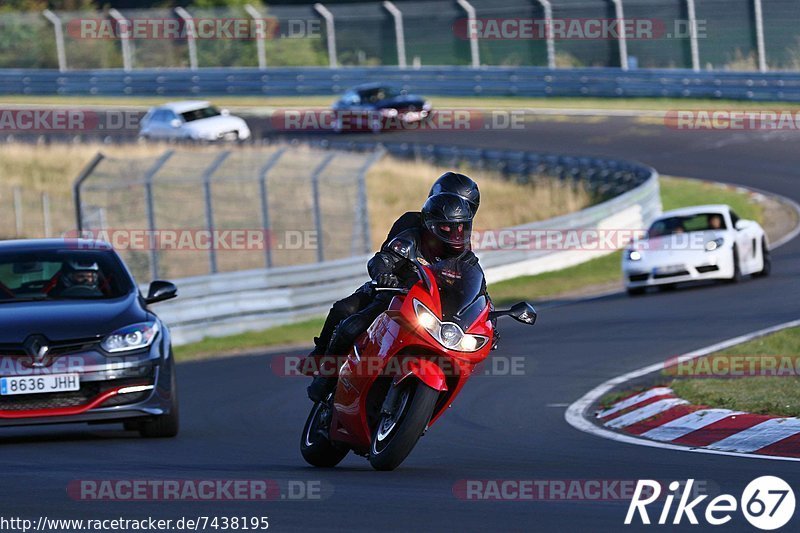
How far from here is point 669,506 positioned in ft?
20.7

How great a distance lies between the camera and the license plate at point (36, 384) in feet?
33.4

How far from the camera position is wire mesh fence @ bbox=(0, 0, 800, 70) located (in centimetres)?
4009

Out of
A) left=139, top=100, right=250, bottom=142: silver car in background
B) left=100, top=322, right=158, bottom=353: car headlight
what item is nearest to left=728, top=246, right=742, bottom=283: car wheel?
left=100, top=322, right=158, bottom=353: car headlight

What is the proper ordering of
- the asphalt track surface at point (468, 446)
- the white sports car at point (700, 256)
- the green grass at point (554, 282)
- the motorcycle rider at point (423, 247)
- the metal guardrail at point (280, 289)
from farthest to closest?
the white sports car at point (700, 256) < the metal guardrail at point (280, 289) < the green grass at point (554, 282) < the motorcycle rider at point (423, 247) < the asphalt track surface at point (468, 446)

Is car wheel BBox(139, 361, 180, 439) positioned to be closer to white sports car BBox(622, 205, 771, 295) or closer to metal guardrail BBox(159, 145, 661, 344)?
metal guardrail BBox(159, 145, 661, 344)

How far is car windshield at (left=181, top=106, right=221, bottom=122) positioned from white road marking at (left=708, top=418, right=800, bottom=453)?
34.7 metres

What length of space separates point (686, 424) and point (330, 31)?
40.2 m

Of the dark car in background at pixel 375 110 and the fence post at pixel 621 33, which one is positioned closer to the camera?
the fence post at pixel 621 33

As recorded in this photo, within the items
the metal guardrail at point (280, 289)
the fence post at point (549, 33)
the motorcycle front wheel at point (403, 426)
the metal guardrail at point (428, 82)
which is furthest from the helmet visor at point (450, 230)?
the fence post at point (549, 33)

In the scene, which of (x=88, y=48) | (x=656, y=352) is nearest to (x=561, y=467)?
(x=656, y=352)

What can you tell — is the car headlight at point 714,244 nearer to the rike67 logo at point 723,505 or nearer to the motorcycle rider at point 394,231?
the motorcycle rider at point 394,231

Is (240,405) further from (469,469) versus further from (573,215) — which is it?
(573,215)

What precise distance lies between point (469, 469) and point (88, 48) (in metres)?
47.9

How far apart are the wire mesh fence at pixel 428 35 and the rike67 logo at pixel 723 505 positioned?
33037 mm
